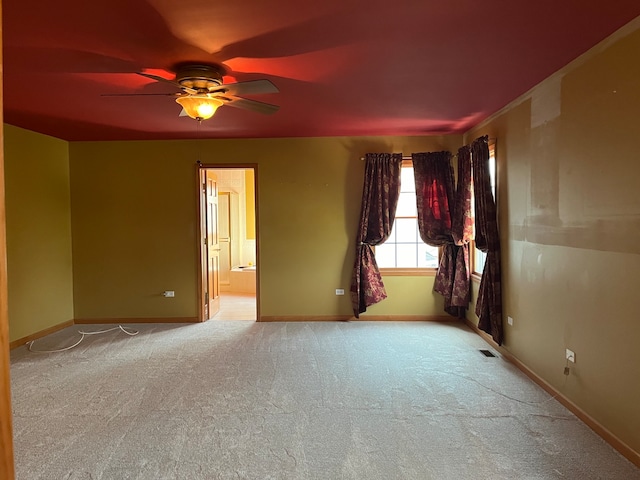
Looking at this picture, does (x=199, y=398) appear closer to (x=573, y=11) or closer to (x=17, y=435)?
(x=17, y=435)

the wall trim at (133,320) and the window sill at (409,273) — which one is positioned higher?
the window sill at (409,273)

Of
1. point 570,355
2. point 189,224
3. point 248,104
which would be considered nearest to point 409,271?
point 570,355

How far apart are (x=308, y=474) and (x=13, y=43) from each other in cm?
300

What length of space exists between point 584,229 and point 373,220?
9.12 feet

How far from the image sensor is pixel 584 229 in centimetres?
270

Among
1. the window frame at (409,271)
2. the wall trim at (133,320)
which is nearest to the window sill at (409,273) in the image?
the window frame at (409,271)

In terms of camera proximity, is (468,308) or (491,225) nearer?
(491,225)

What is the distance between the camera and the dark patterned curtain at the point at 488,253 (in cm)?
404

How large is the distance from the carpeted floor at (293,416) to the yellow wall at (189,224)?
106 cm

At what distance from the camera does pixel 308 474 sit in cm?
221

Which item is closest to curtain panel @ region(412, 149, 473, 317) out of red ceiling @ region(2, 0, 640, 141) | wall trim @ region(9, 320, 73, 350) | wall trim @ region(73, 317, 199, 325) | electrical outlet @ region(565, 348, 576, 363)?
red ceiling @ region(2, 0, 640, 141)

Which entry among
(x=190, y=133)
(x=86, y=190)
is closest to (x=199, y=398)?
(x=190, y=133)

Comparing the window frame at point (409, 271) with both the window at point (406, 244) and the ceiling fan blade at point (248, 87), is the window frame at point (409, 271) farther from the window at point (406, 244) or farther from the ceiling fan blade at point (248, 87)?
the ceiling fan blade at point (248, 87)

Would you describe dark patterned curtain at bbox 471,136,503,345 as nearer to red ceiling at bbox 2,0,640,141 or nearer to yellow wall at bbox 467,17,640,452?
yellow wall at bbox 467,17,640,452
